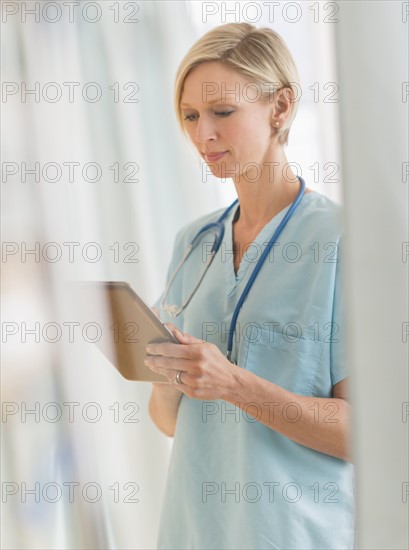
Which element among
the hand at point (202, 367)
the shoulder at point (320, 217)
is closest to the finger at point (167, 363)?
the hand at point (202, 367)

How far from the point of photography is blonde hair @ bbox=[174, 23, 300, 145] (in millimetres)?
912

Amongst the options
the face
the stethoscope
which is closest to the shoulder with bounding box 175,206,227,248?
the stethoscope

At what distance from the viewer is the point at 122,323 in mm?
893

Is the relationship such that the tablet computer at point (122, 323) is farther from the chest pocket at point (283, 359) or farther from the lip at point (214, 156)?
the lip at point (214, 156)

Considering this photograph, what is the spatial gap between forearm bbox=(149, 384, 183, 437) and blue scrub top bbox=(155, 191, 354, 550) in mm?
63

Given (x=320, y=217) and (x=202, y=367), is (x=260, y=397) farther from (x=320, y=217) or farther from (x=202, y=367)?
(x=320, y=217)

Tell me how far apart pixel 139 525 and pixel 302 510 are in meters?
0.36

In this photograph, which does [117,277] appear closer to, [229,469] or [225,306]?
[225,306]

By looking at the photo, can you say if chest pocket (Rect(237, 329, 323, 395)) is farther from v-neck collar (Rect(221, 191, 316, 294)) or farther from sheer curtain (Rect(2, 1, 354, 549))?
Result: sheer curtain (Rect(2, 1, 354, 549))

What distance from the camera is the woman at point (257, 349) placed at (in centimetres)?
84

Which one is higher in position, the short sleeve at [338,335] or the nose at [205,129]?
the nose at [205,129]

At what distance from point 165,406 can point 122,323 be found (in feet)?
0.61

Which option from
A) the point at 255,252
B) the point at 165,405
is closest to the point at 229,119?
the point at 255,252

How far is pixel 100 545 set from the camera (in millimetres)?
985
